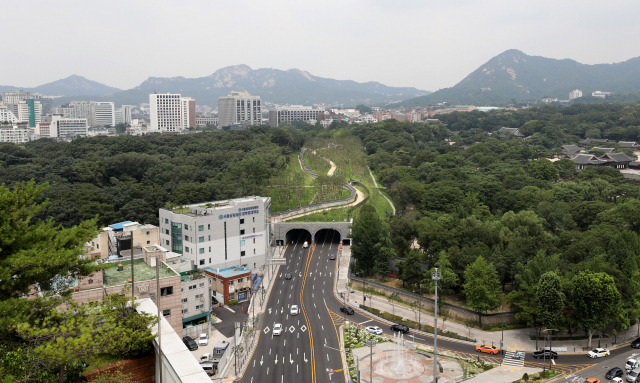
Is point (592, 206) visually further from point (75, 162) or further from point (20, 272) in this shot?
point (75, 162)

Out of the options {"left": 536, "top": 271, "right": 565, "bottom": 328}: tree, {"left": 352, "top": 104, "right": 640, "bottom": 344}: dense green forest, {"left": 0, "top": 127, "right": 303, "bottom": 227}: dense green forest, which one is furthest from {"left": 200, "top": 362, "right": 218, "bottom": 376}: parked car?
{"left": 0, "top": 127, "right": 303, "bottom": 227}: dense green forest

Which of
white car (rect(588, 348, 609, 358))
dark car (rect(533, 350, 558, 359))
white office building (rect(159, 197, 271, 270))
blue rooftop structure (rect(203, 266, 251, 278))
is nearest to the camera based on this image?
dark car (rect(533, 350, 558, 359))

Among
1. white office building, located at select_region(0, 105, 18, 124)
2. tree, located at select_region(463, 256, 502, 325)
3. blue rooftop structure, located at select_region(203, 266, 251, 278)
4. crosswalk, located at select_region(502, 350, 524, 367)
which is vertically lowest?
crosswalk, located at select_region(502, 350, 524, 367)

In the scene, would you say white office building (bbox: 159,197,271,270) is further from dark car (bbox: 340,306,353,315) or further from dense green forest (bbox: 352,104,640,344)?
dark car (bbox: 340,306,353,315)

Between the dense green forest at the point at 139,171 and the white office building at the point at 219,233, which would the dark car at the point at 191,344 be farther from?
the dense green forest at the point at 139,171

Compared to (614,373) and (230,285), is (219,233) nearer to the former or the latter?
(230,285)

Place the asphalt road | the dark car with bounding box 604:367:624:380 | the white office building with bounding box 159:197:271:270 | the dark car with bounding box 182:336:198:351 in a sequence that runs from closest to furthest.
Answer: the dark car with bounding box 604:367:624:380 < the asphalt road < the dark car with bounding box 182:336:198:351 < the white office building with bounding box 159:197:271:270

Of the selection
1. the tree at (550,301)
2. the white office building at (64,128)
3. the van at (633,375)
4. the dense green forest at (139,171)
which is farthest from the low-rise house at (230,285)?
the white office building at (64,128)
